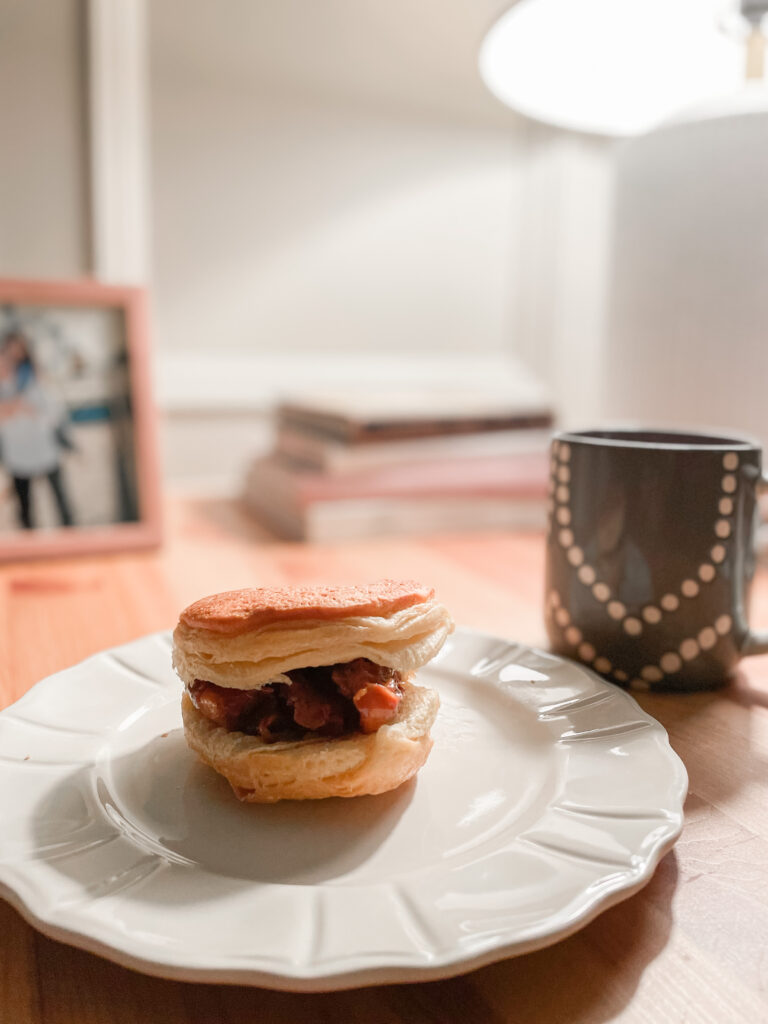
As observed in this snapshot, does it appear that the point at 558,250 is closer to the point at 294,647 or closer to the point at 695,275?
the point at 695,275

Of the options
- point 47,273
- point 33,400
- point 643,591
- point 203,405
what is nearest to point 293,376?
point 203,405

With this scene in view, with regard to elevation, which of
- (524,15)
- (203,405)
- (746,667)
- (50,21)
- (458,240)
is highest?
(50,21)

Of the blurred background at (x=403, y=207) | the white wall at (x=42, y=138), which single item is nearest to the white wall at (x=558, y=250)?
the blurred background at (x=403, y=207)

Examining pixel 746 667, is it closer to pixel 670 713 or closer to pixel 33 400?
pixel 670 713

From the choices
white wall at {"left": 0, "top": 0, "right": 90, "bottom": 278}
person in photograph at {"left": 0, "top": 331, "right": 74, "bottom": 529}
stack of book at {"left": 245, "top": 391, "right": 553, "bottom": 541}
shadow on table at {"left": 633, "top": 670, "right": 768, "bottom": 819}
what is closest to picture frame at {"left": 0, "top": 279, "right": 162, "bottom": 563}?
person in photograph at {"left": 0, "top": 331, "right": 74, "bottom": 529}

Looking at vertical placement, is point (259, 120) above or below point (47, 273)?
above

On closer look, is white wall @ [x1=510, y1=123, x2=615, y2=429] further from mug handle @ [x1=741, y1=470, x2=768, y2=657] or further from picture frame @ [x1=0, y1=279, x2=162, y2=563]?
mug handle @ [x1=741, y1=470, x2=768, y2=657]

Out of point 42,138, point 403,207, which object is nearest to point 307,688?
point 42,138
